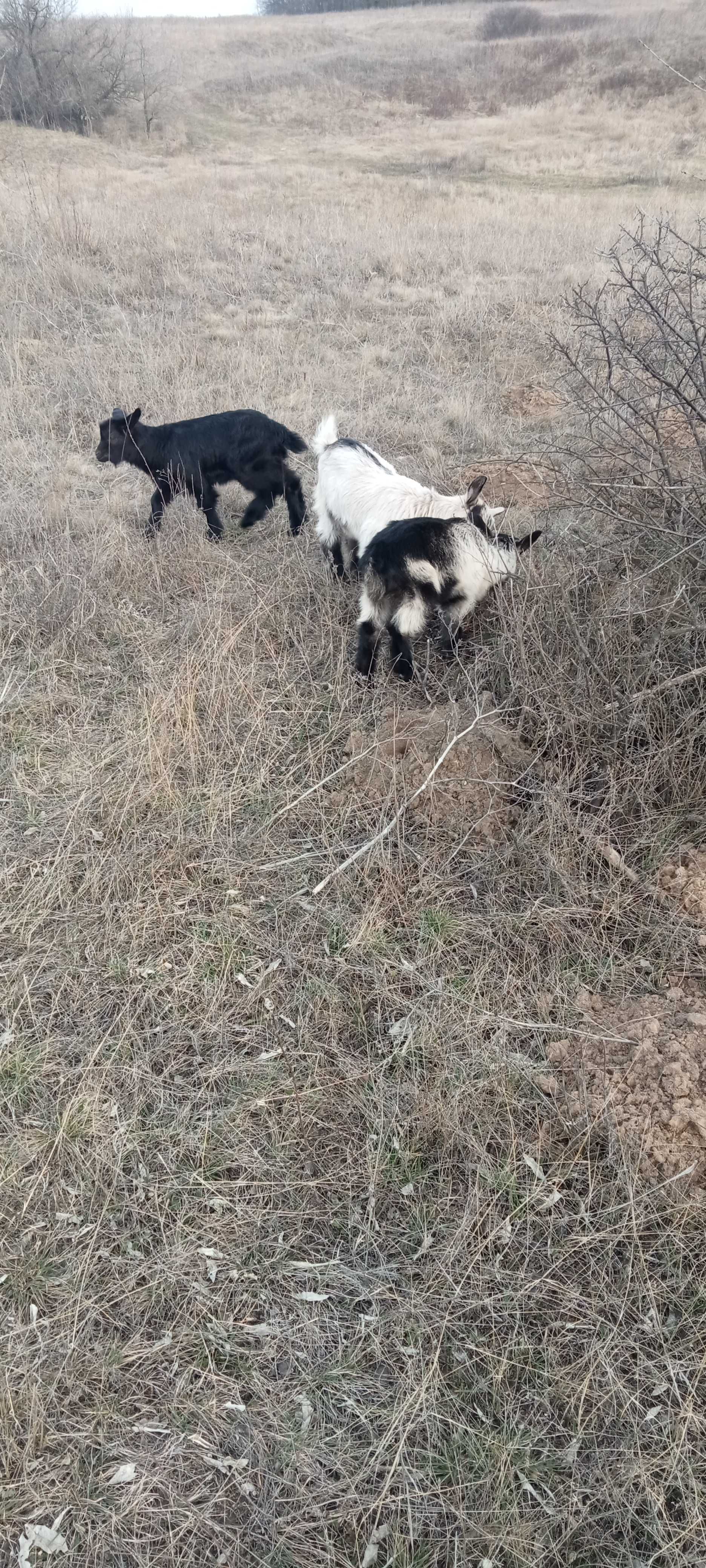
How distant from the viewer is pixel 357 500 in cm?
470

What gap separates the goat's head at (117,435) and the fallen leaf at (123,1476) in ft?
18.0

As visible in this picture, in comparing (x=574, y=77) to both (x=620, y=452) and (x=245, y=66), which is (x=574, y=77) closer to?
(x=245, y=66)

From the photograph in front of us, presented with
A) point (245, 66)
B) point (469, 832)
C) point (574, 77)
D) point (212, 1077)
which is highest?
Result: point (245, 66)

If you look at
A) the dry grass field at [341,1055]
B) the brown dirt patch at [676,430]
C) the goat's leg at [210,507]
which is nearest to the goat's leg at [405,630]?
the dry grass field at [341,1055]

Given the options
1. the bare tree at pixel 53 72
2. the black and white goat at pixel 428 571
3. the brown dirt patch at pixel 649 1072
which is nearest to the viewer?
the brown dirt patch at pixel 649 1072

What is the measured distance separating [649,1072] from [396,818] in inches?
53.3

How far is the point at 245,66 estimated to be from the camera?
36.0 metres

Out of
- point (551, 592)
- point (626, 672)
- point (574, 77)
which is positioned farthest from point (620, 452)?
point (574, 77)

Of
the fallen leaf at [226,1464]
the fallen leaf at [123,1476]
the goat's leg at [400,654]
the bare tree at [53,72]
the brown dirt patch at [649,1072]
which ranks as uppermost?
the bare tree at [53,72]

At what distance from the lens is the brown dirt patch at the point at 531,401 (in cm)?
797

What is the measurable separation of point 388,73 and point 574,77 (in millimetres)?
7742

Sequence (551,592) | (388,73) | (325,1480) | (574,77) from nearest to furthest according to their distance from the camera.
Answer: (325,1480) → (551,592) → (574,77) → (388,73)

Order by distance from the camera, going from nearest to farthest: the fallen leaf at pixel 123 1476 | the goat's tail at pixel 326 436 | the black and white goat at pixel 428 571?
the fallen leaf at pixel 123 1476 → the black and white goat at pixel 428 571 → the goat's tail at pixel 326 436

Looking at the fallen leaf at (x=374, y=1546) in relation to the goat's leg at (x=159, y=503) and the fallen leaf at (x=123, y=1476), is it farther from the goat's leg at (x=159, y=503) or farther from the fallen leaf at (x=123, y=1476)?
the goat's leg at (x=159, y=503)
